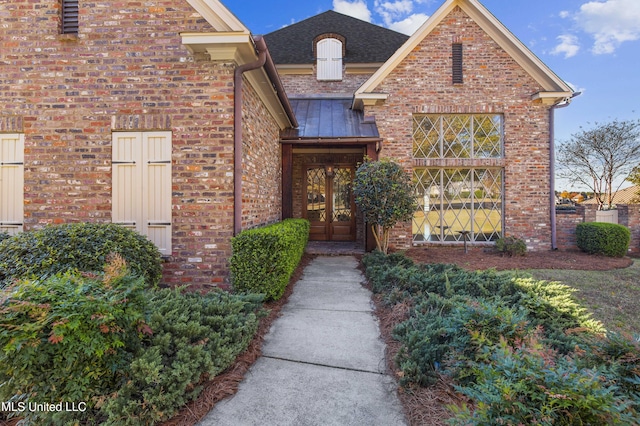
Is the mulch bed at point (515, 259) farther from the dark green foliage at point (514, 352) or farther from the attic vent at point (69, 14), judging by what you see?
the attic vent at point (69, 14)

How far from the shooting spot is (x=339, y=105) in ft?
31.2

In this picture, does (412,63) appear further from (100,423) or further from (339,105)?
(100,423)

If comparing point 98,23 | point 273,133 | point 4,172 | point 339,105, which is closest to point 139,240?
point 4,172

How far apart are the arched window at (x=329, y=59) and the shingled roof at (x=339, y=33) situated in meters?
0.30

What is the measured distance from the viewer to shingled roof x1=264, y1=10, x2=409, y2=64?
36.7ft

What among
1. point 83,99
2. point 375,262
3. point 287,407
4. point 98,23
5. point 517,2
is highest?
point 517,2

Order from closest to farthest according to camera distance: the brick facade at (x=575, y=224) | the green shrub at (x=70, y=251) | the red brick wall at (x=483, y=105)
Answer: the green shrub at (x=70, y=251), the red brick wall at (x=483, y=105), the brick facade at (x=575, y=224)

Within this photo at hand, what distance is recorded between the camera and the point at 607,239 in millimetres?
7762

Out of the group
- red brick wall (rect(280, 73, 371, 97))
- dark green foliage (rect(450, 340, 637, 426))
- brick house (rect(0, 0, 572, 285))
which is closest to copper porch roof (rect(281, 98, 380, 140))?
red brick wall (rect(280, 73, 371, 97))

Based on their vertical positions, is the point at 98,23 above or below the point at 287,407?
above

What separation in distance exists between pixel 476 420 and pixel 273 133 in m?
6.59

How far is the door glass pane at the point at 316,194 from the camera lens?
10.2 meters

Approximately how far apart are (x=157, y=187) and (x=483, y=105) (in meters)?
8.12

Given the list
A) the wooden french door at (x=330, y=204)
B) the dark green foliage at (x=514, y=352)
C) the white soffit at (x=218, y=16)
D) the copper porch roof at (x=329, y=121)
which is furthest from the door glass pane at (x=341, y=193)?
the white soffit at (x=218, y=16)
